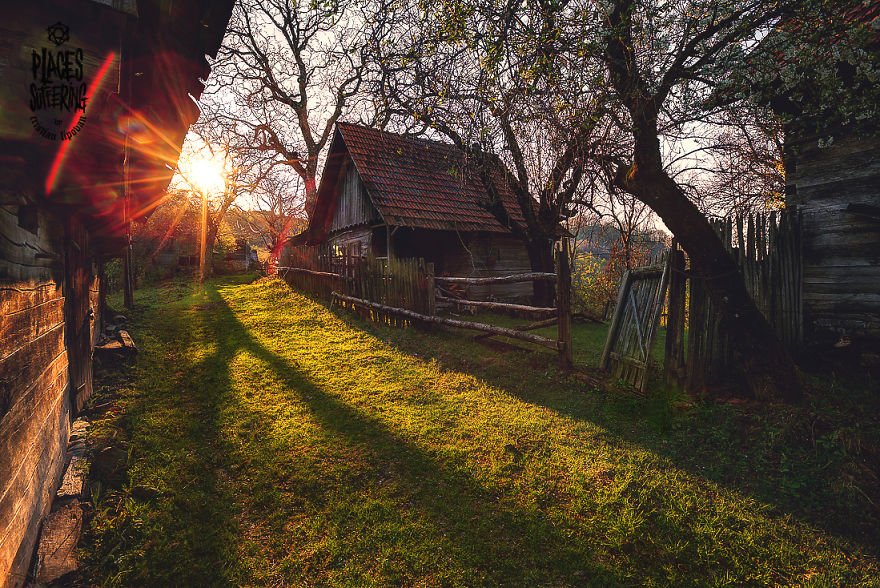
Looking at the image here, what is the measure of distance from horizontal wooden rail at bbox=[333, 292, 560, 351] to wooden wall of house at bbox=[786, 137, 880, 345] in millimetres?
3539

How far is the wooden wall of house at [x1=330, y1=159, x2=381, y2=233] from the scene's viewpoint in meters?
12.9

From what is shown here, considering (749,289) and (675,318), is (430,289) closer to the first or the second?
(675,318)

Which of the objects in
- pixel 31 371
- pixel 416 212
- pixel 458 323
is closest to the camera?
pixel 31 371

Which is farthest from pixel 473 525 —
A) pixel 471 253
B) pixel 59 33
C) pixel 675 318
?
pixel 471 253

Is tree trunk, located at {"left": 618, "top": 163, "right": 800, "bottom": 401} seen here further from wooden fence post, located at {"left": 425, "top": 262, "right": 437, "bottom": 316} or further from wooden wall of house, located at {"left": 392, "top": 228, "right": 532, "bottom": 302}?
wooden wall of house, located at {"left": 392, "top": 228, "right": 532, "bottom": 302}

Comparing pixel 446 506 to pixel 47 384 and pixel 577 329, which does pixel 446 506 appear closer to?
pixel 47 384

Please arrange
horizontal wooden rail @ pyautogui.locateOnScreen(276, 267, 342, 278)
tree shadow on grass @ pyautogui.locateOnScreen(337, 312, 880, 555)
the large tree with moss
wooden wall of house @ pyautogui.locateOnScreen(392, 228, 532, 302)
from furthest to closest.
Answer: wooden wall of house @ pyautogui.locateOnScreen(392, 228, 532, 302), horizontal wooden rail @ pyautogui.locateOnScreen(276, 267, 342, 278), the large tree with moss, tree shadow on grass @ pyautogui.locateOnScreen(337, 312, 880, 555)

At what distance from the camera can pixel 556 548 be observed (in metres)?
2.60

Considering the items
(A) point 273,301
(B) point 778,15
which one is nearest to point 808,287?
(B) point 778,15

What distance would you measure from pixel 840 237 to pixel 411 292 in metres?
7.21

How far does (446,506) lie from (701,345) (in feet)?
12.4

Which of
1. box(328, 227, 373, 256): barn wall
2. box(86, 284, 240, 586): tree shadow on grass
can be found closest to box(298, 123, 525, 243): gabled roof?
box(328, 227, 373, 256): barn wall

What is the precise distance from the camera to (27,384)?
8.46 ft

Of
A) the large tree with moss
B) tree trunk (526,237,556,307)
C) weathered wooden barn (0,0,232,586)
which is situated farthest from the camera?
tree trunk (526,237,556,307)
